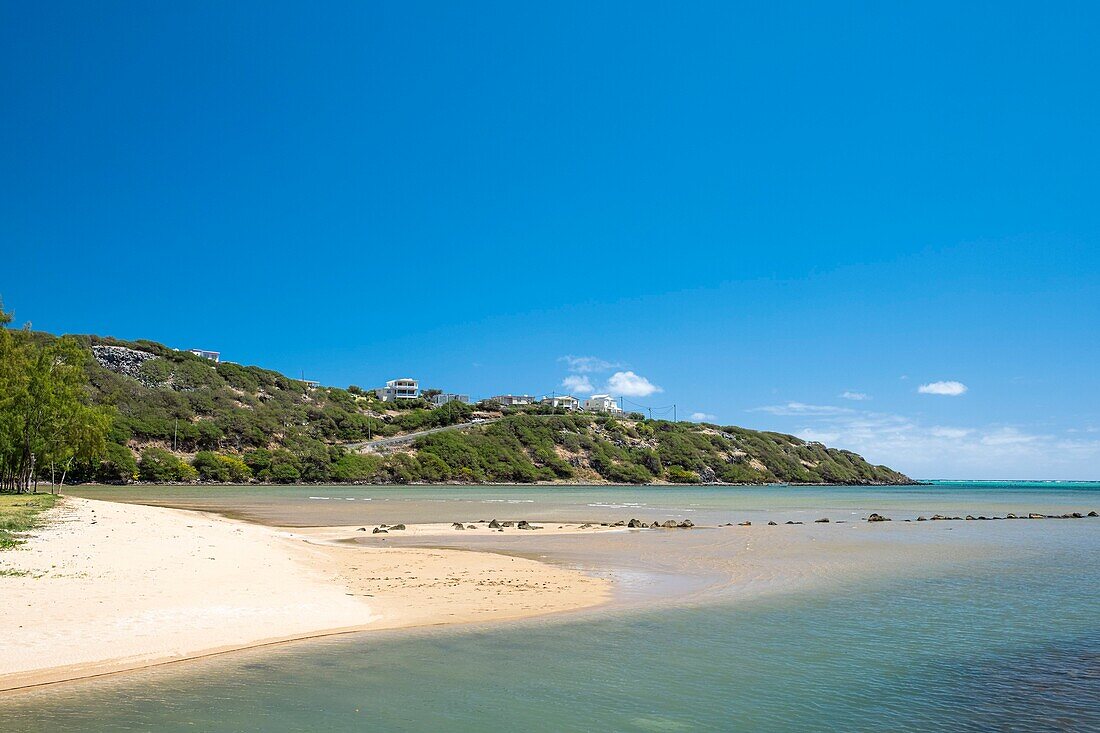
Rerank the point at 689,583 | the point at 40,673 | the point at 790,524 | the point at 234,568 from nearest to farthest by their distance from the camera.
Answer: the point at 40,673, the point at 234,568, the point at 689,583, the point at 790,524

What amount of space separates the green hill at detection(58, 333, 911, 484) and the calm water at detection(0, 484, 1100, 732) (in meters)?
80.8

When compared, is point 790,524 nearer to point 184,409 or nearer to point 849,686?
point 849,686

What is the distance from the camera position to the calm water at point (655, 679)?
775 cm

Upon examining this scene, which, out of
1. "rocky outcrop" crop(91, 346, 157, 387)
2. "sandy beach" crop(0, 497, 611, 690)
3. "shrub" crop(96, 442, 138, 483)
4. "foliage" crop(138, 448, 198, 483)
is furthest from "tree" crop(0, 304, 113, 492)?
"rocky outcrop" crop(91, 346, 157, 387)

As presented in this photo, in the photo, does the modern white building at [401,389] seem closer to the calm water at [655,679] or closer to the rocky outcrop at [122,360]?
the rocky outcrop at [122,360]

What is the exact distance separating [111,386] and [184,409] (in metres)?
9.29

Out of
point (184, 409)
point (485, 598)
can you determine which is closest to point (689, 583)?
point (485, 598)

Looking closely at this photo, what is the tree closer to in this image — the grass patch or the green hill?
the grass patch

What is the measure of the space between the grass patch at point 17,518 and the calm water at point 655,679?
32.0ft

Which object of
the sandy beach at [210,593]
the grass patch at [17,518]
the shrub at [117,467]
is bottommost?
Answer: the sandy beach at [210,593]

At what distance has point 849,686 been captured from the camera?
Answer: 9.39 metres

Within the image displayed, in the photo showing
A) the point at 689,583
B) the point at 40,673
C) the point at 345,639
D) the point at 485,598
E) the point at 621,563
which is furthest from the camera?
the point at 621,563

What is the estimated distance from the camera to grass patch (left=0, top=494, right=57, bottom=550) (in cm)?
1633

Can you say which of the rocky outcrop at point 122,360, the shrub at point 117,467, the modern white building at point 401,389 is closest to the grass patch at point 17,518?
the shrub at point 117,467
